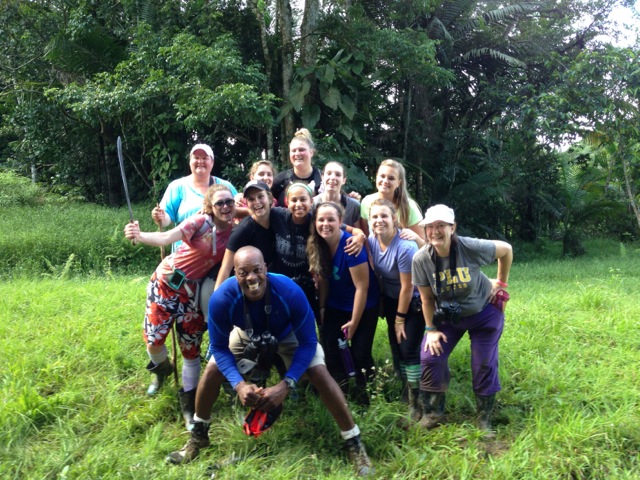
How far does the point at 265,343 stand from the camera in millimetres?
3451

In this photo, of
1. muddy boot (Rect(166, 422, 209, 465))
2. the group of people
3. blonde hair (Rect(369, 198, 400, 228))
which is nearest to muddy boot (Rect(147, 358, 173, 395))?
the group of people

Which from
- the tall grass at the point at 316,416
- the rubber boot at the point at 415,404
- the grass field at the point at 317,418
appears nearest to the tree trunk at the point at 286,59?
the tall grass at the point at 316,416

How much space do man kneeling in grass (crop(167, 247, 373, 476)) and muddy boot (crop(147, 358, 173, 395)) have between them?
0.79m

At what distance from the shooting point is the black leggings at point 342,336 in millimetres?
4023

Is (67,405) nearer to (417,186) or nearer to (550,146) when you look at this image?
(417,186)

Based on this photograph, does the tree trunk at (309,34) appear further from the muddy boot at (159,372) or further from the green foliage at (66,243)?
the muddy boot at (159,372)

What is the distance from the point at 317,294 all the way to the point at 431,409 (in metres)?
1.15

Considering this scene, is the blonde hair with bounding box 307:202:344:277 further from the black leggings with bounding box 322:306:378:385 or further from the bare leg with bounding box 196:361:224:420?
the bare leg with bounding box 196:361:224:420

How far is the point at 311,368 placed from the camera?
3.49m

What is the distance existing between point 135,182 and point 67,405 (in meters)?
10.7

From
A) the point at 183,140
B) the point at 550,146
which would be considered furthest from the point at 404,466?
the point at 550,146

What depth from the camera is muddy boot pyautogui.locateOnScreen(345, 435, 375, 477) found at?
11.2 ft

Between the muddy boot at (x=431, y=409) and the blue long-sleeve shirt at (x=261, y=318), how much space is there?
953mm

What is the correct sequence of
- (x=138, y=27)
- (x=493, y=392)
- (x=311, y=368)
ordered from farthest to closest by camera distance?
(x=138, y=27) → (x=493, y=392) → (x=311, y=368)
